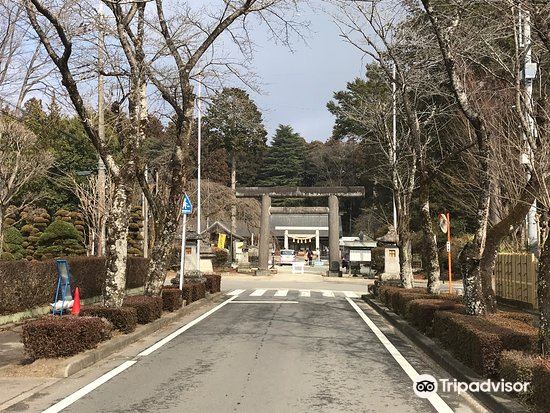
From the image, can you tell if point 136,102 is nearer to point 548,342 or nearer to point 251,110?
point 251,110

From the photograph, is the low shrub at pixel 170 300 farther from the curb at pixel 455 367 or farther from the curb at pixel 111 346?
the curb at pixel 455 367

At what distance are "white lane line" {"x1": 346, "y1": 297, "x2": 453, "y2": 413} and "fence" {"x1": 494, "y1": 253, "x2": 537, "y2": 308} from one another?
4.76 metres

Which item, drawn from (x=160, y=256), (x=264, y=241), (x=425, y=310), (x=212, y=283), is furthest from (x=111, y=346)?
(x=264, y=241)

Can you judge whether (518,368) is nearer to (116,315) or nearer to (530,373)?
(530,373)

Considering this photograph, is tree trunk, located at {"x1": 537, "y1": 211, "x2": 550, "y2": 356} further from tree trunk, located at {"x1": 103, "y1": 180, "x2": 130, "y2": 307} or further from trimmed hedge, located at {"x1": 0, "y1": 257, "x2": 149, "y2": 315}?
trimmed hedge, located at {"x1": 0, "y1": 257, "x2": 149, "y2": 315}

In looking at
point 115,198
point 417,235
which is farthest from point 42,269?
point 417,235

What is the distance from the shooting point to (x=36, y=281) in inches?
562

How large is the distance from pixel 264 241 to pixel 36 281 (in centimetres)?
2856

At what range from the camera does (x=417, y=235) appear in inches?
1761

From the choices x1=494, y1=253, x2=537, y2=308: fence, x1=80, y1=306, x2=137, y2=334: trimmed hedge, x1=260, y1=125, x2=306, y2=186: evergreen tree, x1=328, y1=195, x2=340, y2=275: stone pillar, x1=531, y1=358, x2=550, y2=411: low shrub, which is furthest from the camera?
x1=260, y1=125, x2=306, y2=186: evergreen tree

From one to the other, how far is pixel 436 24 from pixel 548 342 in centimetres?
615

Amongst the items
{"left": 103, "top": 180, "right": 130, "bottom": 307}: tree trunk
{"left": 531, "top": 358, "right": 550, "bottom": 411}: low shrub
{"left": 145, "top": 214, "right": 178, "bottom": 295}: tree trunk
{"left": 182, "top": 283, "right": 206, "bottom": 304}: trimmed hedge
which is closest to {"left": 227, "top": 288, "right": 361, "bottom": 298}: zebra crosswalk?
{"left": 182, "top": 283, "right": 206, "bottom": 304}: trimmed hedge

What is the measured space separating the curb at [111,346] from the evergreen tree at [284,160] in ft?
215

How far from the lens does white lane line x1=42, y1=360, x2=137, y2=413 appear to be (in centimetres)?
625
